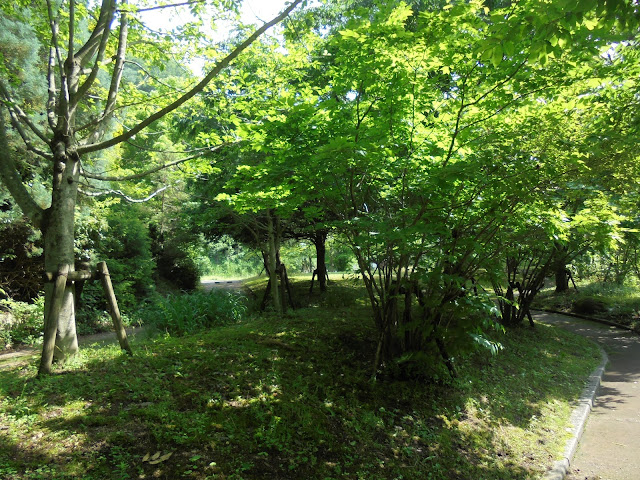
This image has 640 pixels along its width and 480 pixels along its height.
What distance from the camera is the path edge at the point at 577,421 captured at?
12.7 ft

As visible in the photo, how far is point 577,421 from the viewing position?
16.5 ft

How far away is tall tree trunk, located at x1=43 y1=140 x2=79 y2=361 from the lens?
4.11 m

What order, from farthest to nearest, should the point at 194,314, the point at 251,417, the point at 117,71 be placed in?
1. the point at 194,314
2. the point at 117,71
3. the point at 251,417

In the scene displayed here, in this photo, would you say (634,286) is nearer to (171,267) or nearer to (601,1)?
(601,1)

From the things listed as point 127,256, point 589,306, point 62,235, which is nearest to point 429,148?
point 62,235

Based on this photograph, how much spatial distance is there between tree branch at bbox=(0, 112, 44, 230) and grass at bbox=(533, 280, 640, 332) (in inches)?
551

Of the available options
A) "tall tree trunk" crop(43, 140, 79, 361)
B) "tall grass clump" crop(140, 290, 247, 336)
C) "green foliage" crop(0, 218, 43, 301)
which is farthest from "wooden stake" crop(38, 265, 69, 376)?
"green foliage" crop(0, 218, 43, 301)

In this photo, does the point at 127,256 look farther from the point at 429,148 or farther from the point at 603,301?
the point at 603,301

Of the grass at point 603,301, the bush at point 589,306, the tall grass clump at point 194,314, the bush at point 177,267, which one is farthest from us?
the bush at point 177,267

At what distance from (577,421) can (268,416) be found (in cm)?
414

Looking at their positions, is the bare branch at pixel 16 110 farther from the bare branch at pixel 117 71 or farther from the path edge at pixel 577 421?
the path edge at pixel 577 421

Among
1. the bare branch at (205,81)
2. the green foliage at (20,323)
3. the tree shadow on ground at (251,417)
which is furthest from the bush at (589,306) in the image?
the green foliage at (20,323)

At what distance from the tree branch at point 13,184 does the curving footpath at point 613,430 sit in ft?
19.7

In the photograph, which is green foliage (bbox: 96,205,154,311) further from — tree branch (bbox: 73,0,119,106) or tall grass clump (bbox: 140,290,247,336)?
tree branch (bbox: 73,0,119,106)
